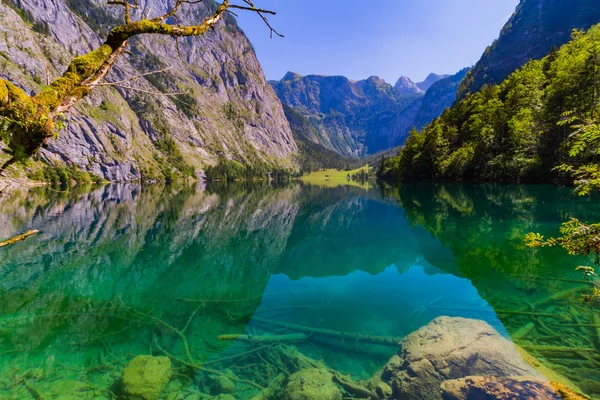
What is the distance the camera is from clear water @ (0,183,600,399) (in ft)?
31.9

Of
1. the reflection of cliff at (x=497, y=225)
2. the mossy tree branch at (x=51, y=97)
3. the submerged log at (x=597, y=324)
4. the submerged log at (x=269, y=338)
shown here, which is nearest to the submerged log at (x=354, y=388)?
the submerged log at (x=269, y=338)

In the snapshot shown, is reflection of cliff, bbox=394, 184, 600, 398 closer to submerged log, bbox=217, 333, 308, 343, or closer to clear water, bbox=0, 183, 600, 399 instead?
clear water, bbox=0, 183, 600, 399

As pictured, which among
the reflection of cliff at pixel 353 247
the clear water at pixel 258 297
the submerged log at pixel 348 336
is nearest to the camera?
the clear water at pixel 258 297

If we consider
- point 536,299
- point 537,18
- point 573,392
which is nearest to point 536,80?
point 536,299

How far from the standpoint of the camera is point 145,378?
8.73 m

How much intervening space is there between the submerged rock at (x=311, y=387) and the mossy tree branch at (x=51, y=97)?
8294 millimetres

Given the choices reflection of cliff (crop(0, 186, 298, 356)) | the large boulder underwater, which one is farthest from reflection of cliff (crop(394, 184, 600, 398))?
reflection of cliff (crop(0, 186, 298, 356))

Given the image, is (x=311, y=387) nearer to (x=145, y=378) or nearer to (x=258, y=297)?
(x=145, y=378)

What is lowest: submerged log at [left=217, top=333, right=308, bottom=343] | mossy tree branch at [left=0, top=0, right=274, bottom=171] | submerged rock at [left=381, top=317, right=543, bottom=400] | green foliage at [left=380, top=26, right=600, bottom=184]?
submerged log at [left=217, top=333, right=308, bottom=343]

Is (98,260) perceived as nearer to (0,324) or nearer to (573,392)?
(0,324)

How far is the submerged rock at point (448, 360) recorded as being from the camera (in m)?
7.96

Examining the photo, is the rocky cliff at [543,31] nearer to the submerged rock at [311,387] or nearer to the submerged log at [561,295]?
the submerged log at [561,295]

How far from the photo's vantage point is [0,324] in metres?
12.8

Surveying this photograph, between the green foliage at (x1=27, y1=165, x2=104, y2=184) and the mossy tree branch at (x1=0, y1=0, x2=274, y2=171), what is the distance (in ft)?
476
